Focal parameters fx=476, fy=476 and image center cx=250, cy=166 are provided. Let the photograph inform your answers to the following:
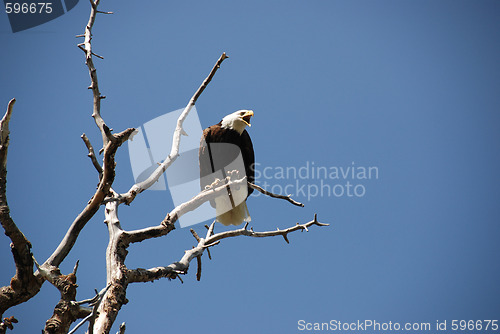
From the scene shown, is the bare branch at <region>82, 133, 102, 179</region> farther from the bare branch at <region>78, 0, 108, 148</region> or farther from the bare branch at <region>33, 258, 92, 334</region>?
the bare branch at <region>33, 258, 92, 334</region>

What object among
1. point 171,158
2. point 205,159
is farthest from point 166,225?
point 205,159

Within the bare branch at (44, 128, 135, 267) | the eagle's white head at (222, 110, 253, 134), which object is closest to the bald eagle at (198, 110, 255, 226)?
the eagle's white head at (222, 110, 253, 134)

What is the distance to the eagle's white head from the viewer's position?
5879 millimetres

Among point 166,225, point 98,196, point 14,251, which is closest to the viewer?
point 14,251

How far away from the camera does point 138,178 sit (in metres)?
4.33

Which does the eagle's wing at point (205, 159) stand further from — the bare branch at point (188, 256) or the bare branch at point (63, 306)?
the bare branch at point (63, 306)

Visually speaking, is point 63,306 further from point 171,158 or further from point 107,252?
point 171,158

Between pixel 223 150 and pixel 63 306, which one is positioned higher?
pixel 223 150

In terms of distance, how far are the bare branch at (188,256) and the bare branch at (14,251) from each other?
66cm

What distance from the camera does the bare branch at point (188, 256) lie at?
3.18 metres

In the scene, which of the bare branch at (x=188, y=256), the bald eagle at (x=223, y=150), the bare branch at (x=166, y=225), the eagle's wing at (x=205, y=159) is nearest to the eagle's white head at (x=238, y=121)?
the bald eagle at (x=223, y=150)

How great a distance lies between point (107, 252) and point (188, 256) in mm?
686

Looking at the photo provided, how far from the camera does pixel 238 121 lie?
232 inches

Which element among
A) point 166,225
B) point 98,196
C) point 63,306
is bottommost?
point 63,306
